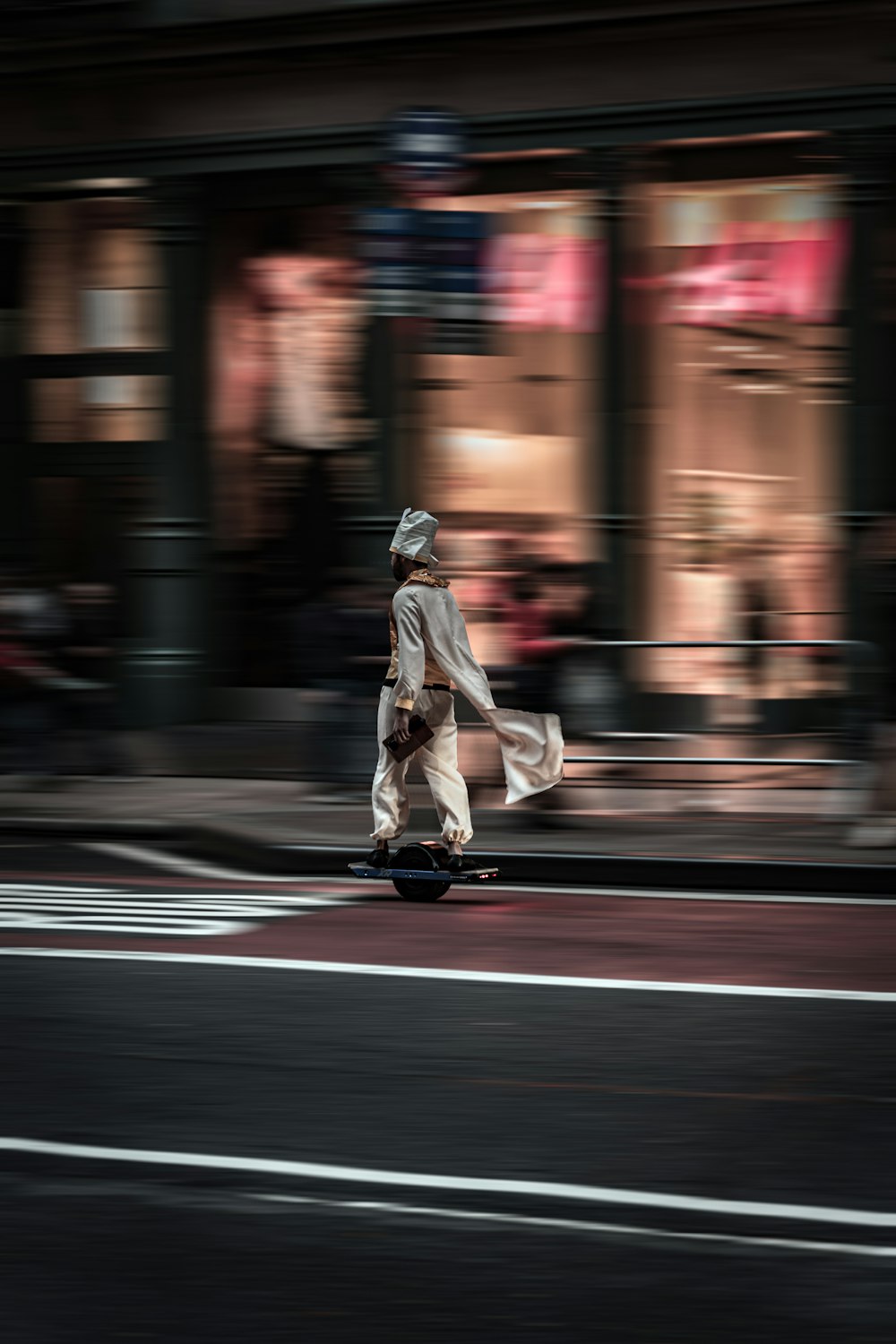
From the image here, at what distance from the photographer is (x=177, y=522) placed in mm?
17953

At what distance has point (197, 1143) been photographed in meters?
6.00

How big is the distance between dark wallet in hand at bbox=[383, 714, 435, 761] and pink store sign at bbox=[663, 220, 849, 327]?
23.0ft

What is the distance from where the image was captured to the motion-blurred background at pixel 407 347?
15977 mm

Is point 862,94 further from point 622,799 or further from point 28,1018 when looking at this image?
point 28,1018

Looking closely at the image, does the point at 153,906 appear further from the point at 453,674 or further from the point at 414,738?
the point at 453,674

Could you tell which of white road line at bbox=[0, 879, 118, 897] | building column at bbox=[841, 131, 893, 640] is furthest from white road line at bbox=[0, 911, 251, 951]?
building column at bbox=[841, 131, 893, 640]

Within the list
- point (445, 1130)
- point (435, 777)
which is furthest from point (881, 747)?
point (445, 1130)

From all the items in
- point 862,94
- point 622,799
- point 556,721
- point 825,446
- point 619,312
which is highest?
point 862,94

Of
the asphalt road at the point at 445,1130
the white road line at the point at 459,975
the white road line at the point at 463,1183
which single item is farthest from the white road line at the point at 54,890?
the white road line at the point at 463,1183

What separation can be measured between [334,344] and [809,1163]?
12.5 meters

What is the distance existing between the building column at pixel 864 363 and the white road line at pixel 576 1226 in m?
11.0

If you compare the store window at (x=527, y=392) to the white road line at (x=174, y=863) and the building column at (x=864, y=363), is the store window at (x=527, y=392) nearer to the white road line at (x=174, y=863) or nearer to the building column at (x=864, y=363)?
the building column at (x=864, y=363)

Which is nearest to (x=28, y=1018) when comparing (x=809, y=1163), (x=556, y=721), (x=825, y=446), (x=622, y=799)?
(x=809, y=1163)

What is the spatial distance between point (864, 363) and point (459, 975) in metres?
8.64
